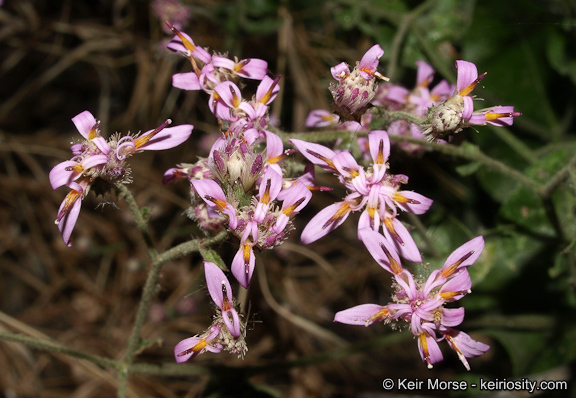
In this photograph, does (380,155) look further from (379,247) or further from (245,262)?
(245,262)

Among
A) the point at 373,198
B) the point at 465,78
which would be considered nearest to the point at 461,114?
the point at 465,78

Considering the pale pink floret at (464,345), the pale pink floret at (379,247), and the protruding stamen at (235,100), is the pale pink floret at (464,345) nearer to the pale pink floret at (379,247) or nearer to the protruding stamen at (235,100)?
the pale pink floret at (379,247)

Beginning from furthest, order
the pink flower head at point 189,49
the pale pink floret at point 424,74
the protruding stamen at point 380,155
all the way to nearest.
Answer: the pale pink floret at point 424,74, the pink flower head at point 189,49, the protruding stamen at point 380,155

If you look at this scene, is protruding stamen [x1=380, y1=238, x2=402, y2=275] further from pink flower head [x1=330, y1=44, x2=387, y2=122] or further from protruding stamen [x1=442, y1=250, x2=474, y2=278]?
pink flower head [x1=330, y1=44, x2=387, y2=122]

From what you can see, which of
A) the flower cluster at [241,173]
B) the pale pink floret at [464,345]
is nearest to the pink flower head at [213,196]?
the flower cluster at [241,173]

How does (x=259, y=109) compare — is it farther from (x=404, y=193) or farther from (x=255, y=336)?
(x=255, y=336)

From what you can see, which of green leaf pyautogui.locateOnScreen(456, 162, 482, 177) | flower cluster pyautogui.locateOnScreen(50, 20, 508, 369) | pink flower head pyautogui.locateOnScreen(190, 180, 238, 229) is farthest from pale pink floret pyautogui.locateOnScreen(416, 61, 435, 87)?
pink flower head pyautogui.locateOnScreen(190, 180, 238, 229)
